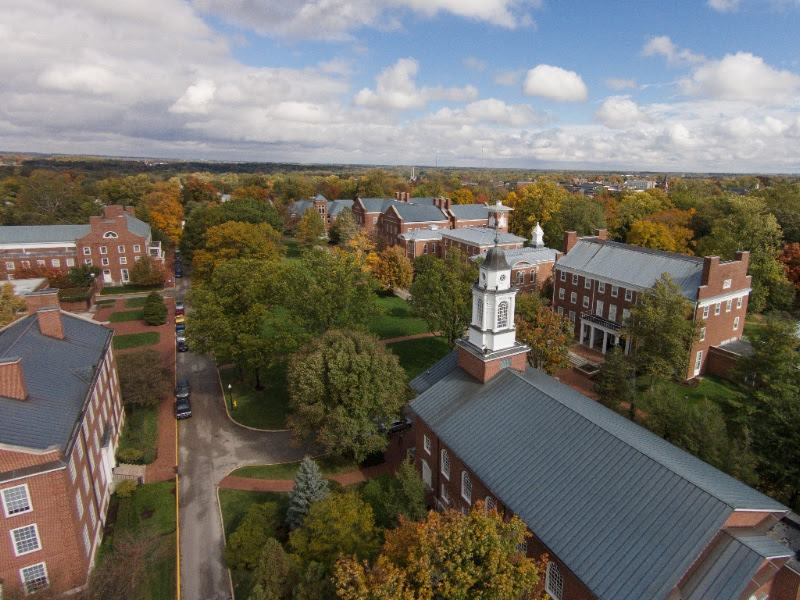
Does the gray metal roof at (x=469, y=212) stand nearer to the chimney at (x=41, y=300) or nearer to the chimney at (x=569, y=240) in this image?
the chimney at (x=569, y=240)

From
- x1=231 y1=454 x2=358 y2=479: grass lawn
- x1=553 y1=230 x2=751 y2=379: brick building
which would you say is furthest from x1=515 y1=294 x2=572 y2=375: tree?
x1=231 y1=454 x2=358 y2=479: grass lawn

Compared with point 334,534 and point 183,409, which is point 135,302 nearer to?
point 183,409

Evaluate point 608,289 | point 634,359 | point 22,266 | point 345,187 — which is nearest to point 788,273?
point 608,289

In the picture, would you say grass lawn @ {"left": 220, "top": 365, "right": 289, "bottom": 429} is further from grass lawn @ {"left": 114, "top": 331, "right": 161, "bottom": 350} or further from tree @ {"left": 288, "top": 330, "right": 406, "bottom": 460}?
grass lawn @ {"left": 114, "top": 331, "right": 161, "bottom": 350}

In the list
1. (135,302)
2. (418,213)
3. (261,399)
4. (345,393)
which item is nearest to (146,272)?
(135,302)

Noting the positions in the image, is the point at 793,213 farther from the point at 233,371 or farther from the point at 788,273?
the point at 233,371

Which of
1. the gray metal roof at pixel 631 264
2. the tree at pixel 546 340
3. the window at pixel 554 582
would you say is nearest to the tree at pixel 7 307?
the tree at pixel 546 340
